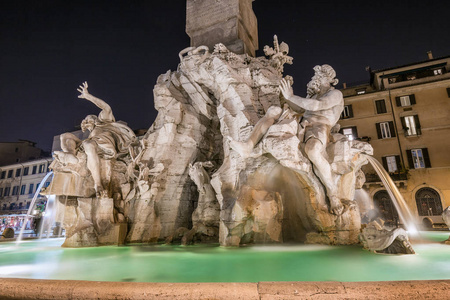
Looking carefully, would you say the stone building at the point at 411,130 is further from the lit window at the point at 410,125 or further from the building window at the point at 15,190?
the building window at the point at 15,190

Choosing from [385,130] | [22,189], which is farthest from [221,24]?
[22,189]

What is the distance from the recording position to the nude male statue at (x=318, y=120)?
18.8 ft

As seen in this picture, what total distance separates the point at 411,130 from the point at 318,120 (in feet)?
65.7

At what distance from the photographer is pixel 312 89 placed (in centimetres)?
670

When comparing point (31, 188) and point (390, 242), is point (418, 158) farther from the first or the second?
point (31, 188)

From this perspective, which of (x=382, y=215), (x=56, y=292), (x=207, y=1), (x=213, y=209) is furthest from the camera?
(x=382, y=215)

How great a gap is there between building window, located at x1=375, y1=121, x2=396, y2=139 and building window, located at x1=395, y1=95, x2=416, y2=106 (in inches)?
71.0

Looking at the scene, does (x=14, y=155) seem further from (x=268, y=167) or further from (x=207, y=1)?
(x=268, y=167)

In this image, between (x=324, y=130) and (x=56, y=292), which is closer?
(x=56, y=292)

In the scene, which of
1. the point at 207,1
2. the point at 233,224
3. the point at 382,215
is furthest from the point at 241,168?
the point at 382,215

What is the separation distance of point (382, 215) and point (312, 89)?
18944 millimetres

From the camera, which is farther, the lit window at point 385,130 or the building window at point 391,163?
the lit window at point 385,130

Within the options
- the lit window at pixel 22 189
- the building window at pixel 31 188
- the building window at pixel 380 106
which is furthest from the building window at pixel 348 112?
the lit window at pixel 22 189

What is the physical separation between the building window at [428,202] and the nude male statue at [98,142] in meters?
21.6
